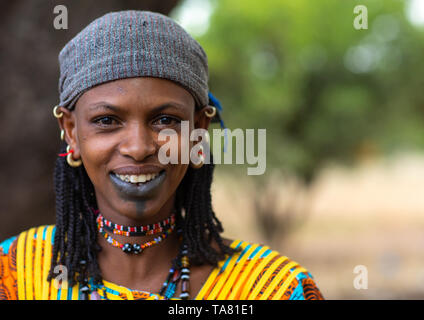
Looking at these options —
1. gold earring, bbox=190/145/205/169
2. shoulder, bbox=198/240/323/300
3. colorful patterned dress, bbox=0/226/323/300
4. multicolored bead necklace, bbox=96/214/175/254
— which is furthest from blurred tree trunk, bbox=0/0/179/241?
shoulder, bbox=198/240/323/300

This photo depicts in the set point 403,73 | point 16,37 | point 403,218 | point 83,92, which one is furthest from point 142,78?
point 403,218

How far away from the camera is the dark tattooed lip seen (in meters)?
2.11

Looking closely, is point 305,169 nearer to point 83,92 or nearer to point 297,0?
point 297,0

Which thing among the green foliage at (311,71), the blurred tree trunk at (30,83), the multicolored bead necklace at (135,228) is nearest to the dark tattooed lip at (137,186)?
the multicolored bead necklace at (135,228)

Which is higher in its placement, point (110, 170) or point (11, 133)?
point (11, 133)

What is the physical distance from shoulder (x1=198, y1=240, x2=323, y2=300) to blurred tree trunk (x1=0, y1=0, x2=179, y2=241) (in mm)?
2056

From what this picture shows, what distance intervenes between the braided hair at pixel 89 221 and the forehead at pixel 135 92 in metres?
0.47

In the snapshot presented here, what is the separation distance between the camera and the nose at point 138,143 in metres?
2.05

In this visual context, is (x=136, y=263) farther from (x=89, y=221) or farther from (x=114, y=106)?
(x=114, y=106)

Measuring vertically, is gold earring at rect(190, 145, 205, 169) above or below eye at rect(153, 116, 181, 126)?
below

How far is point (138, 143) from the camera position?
2051mm

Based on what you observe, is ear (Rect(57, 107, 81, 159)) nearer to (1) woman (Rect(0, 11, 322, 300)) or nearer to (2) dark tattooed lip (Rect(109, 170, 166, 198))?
(1) woman (Rect(0, 11, 322, 300))
